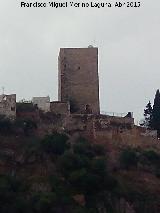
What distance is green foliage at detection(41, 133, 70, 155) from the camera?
36969mm

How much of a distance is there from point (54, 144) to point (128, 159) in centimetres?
382

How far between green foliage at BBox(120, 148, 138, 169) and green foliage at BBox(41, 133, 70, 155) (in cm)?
280

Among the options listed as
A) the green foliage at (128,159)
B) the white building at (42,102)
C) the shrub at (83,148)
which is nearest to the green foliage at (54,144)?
the shrub at (83,148)

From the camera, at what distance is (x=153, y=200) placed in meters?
36.1

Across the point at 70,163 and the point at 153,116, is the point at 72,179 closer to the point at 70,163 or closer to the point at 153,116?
the point at 70,163

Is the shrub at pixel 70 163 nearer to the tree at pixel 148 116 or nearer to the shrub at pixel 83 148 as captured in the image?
the shrub at pixel 83 148

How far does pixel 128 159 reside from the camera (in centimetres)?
3762

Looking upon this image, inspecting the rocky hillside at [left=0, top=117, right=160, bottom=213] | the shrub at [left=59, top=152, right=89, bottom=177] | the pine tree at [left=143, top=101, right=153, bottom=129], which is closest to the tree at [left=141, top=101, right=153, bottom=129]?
the pine tree at [left=143, top=101, right=153, bottom=129]

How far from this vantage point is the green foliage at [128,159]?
37594mm

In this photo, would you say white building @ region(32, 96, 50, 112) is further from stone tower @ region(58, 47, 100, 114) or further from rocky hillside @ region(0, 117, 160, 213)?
rocky hillside @ region(0, 117, 160, 213)

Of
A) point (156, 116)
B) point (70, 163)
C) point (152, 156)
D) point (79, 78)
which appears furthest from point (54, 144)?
point (156, 116)

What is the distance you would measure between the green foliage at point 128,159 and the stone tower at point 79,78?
5.26 metres

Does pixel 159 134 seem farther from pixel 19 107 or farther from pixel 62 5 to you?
pixel 62 5

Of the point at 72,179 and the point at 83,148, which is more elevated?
the point at 83,148
